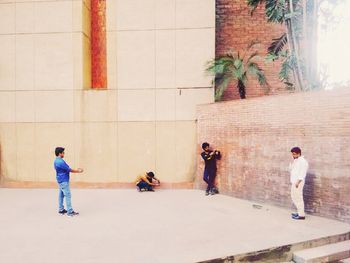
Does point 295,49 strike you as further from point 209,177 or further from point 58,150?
point 58,150

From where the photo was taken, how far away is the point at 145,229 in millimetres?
6961

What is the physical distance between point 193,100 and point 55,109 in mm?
5206

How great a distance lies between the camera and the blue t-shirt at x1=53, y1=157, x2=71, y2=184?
798 cm

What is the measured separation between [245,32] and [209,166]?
5864 mm

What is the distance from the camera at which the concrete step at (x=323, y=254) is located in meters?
5.66

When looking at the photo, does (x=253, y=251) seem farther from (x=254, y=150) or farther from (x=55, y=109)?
(x=55, y=109)

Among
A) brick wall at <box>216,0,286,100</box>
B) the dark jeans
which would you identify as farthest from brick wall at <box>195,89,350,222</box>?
brick wall at <box>216,0,286,100</box>

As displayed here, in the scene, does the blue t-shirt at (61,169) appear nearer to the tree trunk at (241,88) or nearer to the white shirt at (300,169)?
the white shirt at (300,169)

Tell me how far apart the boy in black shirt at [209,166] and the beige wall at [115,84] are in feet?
4.08

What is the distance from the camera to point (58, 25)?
40.8 ft

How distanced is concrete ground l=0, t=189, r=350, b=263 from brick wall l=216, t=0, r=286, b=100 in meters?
5.44

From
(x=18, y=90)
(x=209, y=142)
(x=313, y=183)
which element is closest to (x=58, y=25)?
(x=18, y=90)

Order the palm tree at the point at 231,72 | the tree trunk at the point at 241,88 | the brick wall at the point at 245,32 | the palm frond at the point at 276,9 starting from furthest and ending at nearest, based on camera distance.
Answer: the brick wall at the point at 245,32
the tree trunk at the point at 241,88
the palm tree at the point at 231,72
the palm frond at the point at 276,9

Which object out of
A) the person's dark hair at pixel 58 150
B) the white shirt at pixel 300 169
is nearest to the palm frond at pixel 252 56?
the white shirt at pixel 300 169
